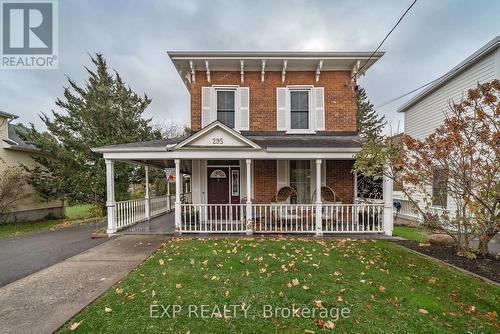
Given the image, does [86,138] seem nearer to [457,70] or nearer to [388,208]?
[388,208]

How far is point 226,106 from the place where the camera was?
10727 millimetres

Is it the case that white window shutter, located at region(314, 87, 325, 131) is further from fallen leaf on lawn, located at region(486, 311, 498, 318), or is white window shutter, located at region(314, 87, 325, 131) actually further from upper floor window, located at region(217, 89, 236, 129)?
fallen leaf on lawn, located at region(486, 311, 498, 318)

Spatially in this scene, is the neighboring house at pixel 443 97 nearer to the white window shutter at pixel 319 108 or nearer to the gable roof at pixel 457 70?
the gable roof at pixel 457 70

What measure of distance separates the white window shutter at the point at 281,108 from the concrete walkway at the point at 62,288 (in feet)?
22.9

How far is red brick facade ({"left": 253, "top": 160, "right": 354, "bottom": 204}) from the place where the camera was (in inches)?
400

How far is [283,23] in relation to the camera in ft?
44.1

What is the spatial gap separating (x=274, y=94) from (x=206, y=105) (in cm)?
309

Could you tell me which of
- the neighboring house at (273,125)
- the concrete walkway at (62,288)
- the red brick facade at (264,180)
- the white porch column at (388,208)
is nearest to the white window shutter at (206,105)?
the neighboring house at (273,125)

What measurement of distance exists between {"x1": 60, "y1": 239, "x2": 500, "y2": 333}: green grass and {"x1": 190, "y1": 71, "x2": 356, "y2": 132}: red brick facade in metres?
5.99

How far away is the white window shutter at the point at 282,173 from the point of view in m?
10.1

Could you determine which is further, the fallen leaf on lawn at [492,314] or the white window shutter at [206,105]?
the white window shutter at [206,105]

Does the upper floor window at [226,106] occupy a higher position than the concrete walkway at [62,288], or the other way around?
the upper floor window at [226,106]

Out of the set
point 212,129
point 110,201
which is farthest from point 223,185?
point 110,201

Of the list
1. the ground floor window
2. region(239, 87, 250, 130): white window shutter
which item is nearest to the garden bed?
the ground floor window
